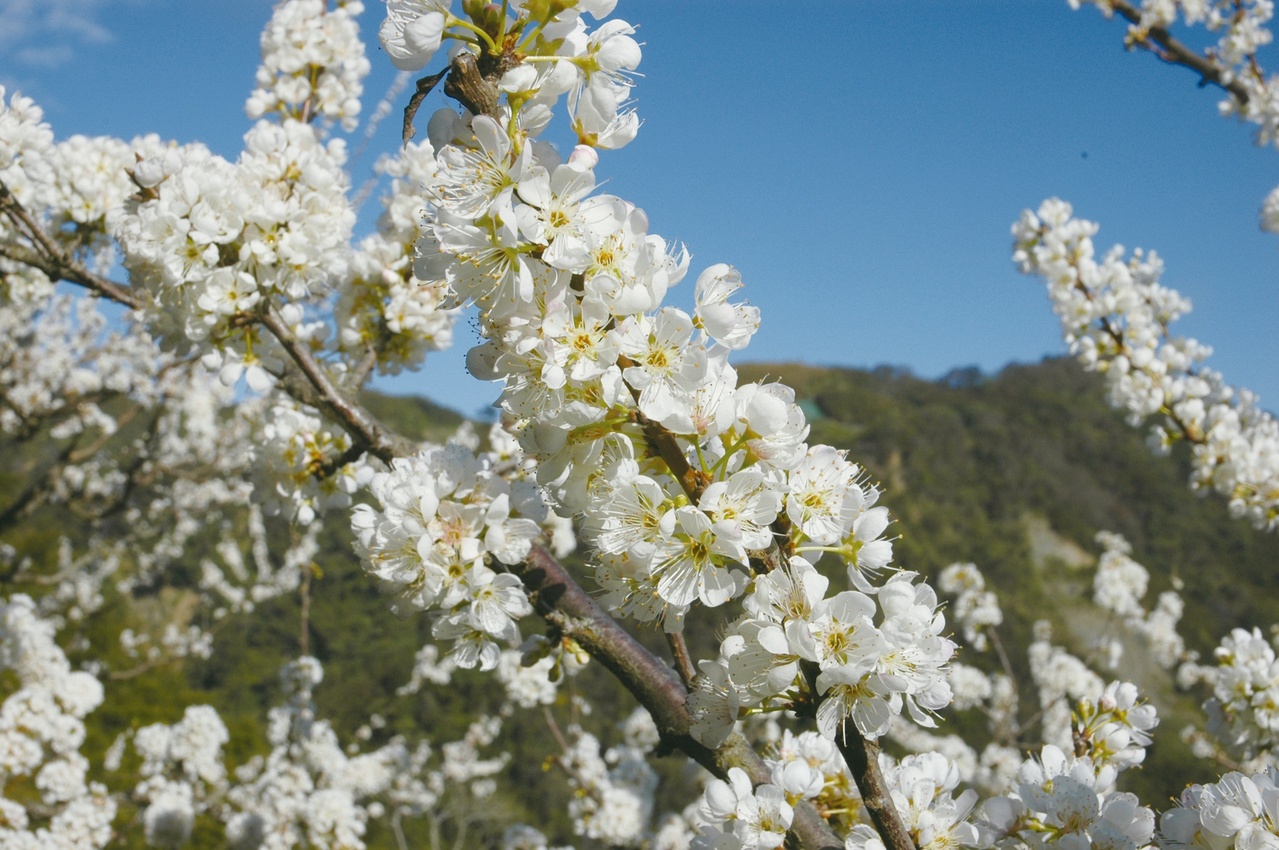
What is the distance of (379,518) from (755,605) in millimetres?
795

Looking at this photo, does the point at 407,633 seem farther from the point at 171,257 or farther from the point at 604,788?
the point at 171,257

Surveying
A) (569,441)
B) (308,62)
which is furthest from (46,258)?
(569,441)

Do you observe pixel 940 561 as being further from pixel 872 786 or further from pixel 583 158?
pixel 583 158

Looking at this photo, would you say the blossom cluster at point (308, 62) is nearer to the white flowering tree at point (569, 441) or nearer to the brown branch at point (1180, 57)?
the white flowering tree at point (569, 441)

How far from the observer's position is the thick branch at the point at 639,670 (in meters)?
1.49

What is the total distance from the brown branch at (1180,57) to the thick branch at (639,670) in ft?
17.2

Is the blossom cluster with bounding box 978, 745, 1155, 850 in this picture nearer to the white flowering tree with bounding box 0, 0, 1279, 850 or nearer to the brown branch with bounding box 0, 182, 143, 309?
the white flowering tree with bounding box 0, 0, 1279, 850

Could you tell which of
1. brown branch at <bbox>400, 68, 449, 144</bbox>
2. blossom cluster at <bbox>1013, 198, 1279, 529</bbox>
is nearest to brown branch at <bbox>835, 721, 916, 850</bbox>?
brown branch at <bbox>400, 68, 449, 144</bbox>

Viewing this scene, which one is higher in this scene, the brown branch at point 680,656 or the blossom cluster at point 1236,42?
the blossom cluster at point 1236,42

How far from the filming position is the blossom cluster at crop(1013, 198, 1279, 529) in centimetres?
426

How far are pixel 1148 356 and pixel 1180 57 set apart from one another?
191 centimetres

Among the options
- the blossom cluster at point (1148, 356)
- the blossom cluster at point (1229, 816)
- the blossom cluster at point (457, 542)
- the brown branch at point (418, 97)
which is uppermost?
the blossom cluster at point (1148, 356)

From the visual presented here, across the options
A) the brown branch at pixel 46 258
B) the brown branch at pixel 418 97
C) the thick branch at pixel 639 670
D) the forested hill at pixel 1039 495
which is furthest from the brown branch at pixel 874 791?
the forested hill at pixel 1039 495

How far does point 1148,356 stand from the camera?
4570 millimetres
